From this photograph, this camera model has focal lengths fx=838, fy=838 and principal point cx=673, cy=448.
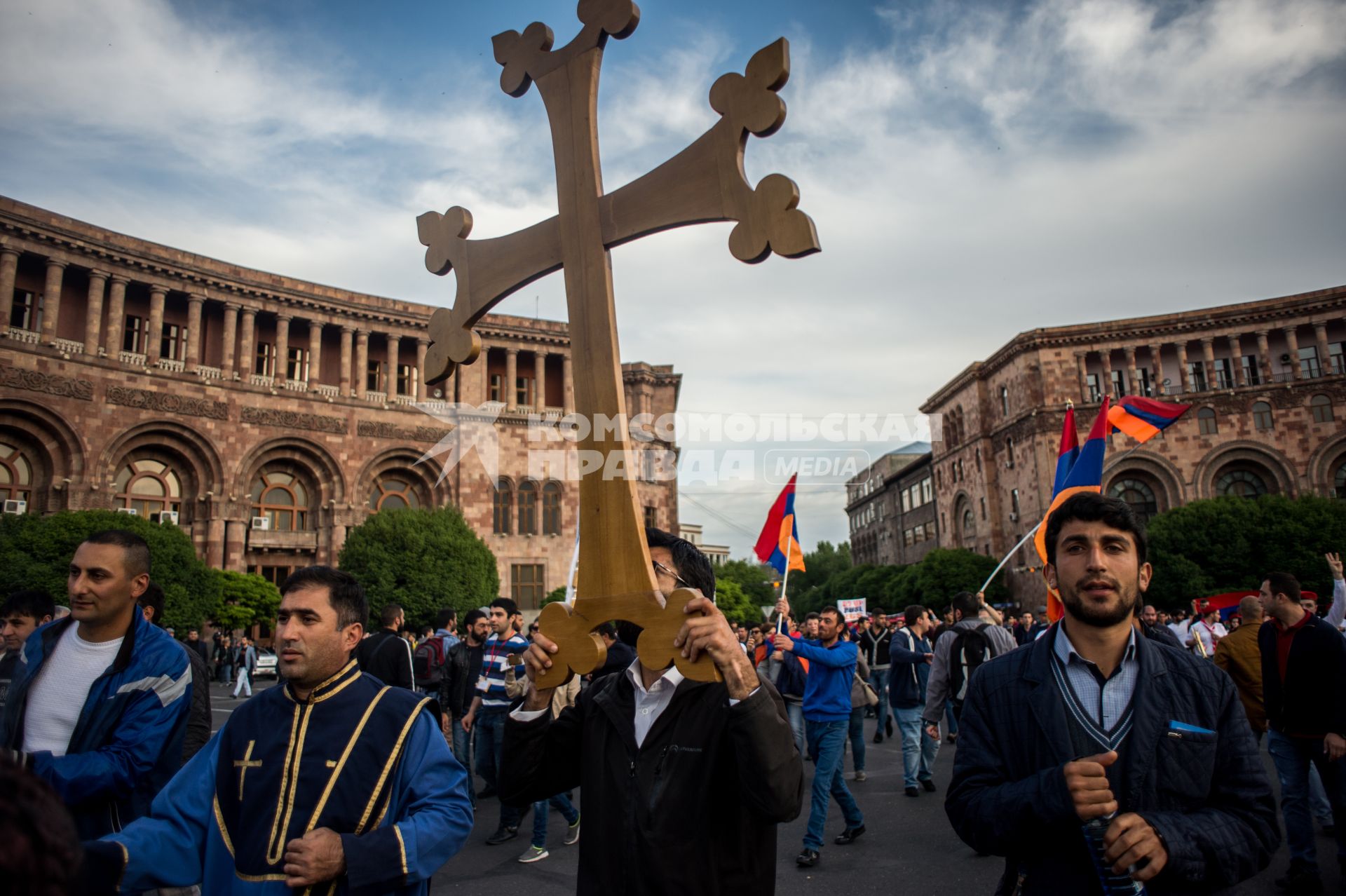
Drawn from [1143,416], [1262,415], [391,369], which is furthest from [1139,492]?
[391,369]

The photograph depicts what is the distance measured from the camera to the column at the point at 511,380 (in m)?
37.1

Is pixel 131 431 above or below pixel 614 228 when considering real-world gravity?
above

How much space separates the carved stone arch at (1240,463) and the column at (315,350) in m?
41.3

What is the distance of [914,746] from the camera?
920 centimetres

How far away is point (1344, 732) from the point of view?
5.13m

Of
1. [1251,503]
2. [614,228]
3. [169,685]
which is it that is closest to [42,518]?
[169,685]

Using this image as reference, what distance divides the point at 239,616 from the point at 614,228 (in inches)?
1095

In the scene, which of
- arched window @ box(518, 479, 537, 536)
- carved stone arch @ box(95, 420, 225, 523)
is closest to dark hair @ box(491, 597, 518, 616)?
carved stone arch @ box(95, 420, 225, 523)

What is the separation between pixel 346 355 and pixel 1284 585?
33890 mm

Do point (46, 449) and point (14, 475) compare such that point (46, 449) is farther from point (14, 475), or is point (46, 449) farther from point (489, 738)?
point (489, 738)

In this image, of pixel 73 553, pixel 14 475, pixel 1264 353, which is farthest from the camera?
pixel 1264 353

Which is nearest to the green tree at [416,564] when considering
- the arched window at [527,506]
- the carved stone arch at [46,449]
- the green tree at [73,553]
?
the green tree at [73,553]

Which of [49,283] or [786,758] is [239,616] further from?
[786,758]

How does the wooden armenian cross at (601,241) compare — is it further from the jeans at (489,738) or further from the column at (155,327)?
the column at (155,327)
